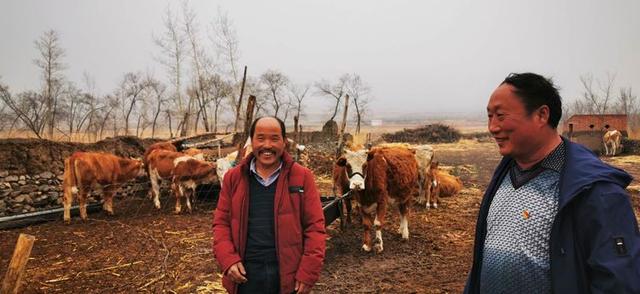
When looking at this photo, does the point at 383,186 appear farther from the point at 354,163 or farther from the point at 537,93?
the point at 537,93

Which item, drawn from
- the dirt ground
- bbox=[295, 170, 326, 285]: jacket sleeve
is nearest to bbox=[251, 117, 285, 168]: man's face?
bbox=[295, 170, 326, 285]: jacket sleeve

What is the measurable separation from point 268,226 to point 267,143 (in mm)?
619

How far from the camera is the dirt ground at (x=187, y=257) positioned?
5633 mm

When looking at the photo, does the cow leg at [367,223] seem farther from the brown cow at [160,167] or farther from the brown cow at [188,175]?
the brown cow at [160,167]

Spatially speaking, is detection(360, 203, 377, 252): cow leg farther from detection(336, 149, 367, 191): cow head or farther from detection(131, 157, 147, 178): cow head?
detection(131, 157, 147, 178): cow head

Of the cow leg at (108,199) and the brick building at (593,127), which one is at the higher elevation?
the brick building at (593,127)

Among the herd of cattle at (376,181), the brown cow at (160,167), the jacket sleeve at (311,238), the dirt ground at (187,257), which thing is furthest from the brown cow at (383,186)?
the brown cow at (160,167)

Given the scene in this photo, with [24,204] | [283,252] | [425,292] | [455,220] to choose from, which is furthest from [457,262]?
[24,204]

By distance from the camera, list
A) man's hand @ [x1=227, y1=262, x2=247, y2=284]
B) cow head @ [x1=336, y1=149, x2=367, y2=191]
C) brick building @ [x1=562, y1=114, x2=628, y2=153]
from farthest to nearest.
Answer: brick building @ [x1=562, y1=114, x2=628, y2=153], cow head @ [x1=336, y1=149, x2=367, y2=191], man's hand @ [x1=227, y1=262, x2=247, y2=284]

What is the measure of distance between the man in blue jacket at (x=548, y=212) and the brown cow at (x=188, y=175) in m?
10.0

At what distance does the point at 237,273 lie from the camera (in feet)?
9.00

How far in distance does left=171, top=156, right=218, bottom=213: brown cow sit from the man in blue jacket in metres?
10.0

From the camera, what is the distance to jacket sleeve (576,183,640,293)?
4.83 ft

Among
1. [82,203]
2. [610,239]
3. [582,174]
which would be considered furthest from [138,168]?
[610,239]
